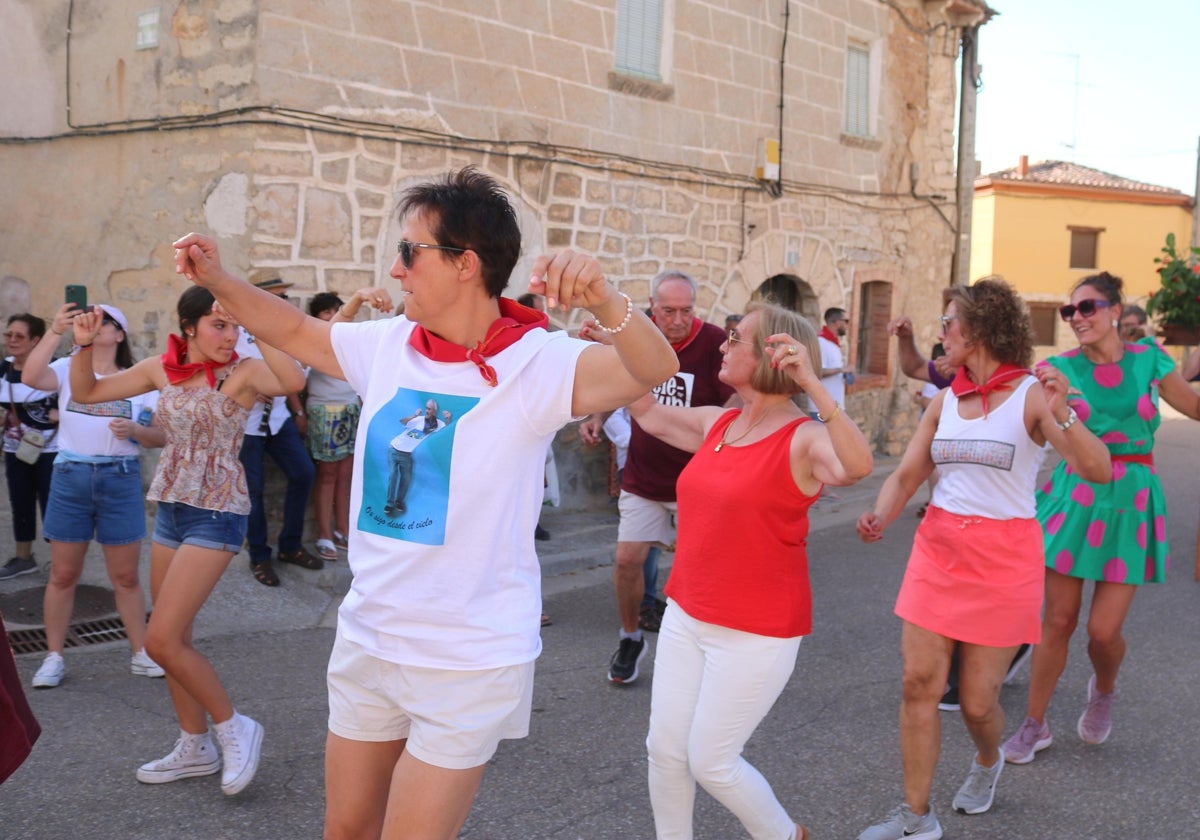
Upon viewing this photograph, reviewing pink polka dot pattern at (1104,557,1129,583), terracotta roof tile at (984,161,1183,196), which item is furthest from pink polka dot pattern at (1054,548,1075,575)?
terracotta roof tile at (984,161,1183,196)

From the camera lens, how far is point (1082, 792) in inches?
169

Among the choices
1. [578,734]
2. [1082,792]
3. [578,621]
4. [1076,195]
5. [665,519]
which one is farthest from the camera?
[1076,195]

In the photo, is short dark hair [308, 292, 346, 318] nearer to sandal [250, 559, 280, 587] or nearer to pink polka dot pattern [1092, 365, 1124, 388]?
sandal [250, 559, 280, 587]

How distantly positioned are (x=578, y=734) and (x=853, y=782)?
3.75ft

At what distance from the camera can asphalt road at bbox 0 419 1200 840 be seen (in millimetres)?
3896

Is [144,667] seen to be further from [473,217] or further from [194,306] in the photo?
[473,217]

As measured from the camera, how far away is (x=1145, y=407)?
479 centimetres

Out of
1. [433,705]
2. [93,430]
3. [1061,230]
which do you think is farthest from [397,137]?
[1061,230]

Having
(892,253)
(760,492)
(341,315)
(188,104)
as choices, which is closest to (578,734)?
(760,492)

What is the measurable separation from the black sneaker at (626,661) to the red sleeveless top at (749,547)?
2078 mm

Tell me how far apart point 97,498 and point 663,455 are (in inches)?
105

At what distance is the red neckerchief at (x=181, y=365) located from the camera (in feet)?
14.0

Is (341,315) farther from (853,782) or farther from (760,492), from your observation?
(853,782)

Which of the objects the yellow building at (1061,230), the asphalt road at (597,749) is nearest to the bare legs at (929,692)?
the asphalt road at (597,749)
